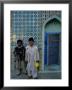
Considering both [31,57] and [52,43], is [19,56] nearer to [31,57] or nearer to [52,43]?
[31,57]

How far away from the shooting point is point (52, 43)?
10.2 ft

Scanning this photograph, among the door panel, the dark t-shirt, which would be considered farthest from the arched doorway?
the dark t-shirt

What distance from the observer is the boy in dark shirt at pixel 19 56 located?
3111 millimetres

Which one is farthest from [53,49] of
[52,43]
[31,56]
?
[31,56]

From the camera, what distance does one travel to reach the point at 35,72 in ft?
10.2

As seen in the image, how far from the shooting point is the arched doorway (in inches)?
122

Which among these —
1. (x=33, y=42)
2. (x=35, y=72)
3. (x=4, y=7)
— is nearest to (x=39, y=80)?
(x=35, y=72)

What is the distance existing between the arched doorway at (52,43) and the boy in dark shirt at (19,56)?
156 millimetres

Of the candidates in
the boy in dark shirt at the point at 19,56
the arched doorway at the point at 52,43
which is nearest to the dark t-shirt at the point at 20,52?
the boy in dark shirt at the point at 19,56

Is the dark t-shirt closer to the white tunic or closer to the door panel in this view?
the white tunic

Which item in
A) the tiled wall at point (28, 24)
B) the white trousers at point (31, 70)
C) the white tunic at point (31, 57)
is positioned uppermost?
→ the tiled wall at point (28, 24)

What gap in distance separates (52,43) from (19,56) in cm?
26

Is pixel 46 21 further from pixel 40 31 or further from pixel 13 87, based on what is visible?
pixel 13 87

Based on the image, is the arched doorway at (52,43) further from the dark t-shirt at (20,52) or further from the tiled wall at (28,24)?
the dark t-shirt at (20,52)
